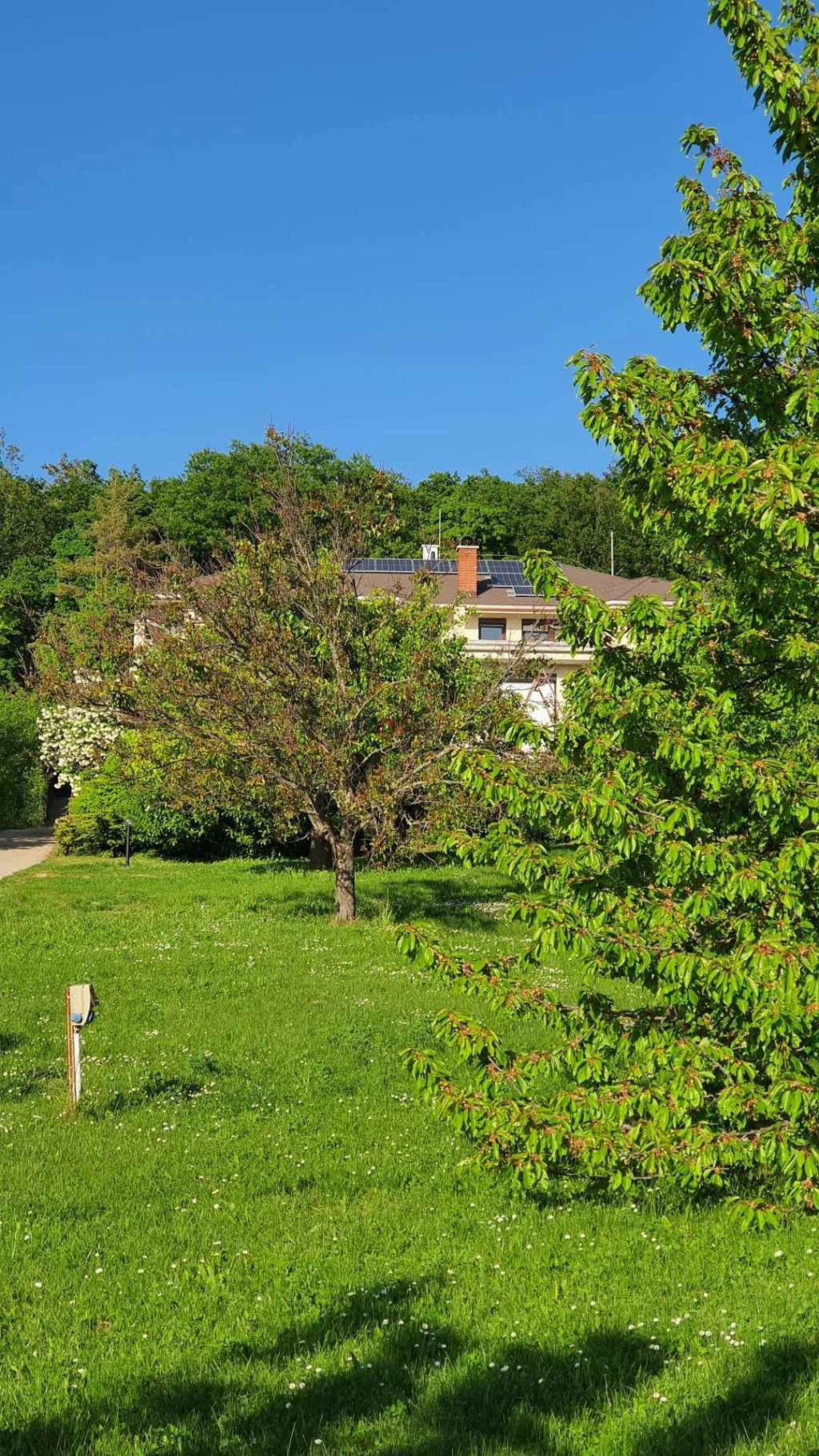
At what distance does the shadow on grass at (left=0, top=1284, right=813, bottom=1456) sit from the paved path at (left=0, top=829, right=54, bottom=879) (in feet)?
79.0

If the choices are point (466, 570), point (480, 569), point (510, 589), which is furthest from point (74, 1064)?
point (480, 569)

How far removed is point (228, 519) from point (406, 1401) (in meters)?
66.1

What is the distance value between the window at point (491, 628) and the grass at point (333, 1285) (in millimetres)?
39005

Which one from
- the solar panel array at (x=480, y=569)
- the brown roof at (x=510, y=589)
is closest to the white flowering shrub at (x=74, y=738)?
the brown roof at (x=510, y=589)

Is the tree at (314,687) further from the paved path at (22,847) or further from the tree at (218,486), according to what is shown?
the tree at (218,486)

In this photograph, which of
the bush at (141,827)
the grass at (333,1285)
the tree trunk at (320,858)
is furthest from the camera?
the bush at (141,827)

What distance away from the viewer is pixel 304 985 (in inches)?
602

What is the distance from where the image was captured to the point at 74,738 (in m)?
38.5

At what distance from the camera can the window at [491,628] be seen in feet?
166

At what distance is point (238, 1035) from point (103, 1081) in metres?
2.17

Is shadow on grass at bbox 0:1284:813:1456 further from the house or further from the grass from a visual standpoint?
the house

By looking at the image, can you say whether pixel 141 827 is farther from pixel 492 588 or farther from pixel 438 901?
pixel 492 588

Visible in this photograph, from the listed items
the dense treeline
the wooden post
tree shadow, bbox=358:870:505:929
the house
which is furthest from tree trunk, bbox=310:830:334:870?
the dense treeline

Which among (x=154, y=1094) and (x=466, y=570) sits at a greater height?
(x=466, y=570)
